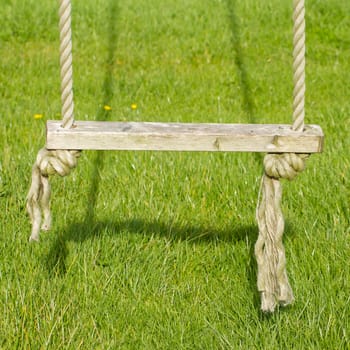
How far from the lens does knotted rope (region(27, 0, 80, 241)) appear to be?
2.17 m

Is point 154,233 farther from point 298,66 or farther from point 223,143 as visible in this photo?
point 298,66

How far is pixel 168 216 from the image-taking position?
3240 millimetres

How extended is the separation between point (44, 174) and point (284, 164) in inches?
26.5

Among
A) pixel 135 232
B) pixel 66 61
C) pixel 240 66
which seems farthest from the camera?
pixel 240 66

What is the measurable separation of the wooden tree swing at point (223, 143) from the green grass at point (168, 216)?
303mm

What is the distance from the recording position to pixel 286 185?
3559 mm

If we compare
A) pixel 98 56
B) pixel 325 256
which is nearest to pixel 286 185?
pixel 325 256

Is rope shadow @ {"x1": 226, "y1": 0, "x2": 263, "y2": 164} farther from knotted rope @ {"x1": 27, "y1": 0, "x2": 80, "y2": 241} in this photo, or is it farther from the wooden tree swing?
knotted rope @ {"x1": 27, "y1": 0, "x2": 80, "y2": 241}

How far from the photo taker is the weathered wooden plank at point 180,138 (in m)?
2.17

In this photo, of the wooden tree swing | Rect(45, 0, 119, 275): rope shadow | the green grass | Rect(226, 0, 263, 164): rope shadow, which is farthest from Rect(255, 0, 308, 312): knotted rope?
Rect(226, 0, 263, 164): rope shadow

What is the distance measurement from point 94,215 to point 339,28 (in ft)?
12.2

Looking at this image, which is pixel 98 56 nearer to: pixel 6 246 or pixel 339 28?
pixel 339 28

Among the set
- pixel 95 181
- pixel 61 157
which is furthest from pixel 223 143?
pixel 95 181

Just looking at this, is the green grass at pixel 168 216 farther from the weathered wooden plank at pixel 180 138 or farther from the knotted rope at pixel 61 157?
the weathered wooden plank at pixel 180 138
